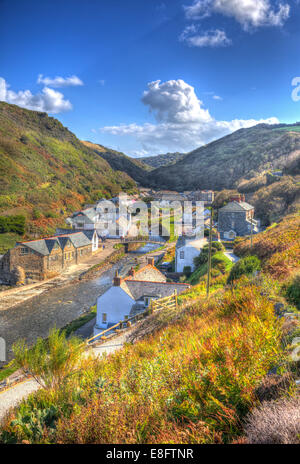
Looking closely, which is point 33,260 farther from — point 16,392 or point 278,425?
point 278,425

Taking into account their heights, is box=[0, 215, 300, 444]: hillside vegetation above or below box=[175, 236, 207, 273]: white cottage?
above

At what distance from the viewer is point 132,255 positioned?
48969mm

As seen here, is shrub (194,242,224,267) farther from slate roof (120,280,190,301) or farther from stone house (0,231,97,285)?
stone house (0,231,97,285)

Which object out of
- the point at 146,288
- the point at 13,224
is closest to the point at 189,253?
the point at 146,288

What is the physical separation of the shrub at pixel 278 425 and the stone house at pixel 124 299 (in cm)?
1740

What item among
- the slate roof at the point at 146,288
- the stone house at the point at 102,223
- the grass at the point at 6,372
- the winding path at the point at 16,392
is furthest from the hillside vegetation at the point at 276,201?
the winding path at the point at 16,392

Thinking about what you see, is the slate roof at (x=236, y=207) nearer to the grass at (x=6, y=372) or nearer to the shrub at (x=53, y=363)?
the grass at (x=6, y=372)

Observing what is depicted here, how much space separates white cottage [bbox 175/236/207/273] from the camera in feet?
110

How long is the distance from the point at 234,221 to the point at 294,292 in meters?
40.8

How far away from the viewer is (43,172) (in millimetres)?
83375

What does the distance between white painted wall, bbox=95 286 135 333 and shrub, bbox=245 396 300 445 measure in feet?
58.0

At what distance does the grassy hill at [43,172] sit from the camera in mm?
60531

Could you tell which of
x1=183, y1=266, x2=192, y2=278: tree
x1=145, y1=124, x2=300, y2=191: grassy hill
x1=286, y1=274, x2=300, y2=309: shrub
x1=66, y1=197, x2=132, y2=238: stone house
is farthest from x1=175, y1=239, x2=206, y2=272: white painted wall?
x1=145, y1=124, x2=300, y2=191: grassy hill

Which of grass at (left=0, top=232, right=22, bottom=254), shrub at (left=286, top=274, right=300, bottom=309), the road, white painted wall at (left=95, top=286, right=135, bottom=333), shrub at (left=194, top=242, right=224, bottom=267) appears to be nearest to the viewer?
shrub at (left=286, top=274, right=300, bottom=309)
